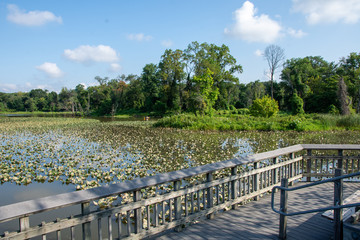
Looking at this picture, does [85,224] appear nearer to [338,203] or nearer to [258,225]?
[258,225]

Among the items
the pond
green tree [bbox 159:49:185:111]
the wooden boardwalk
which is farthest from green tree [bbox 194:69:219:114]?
the wooden boardwalk

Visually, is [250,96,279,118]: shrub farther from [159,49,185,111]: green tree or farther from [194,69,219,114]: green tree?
[159,49,185,111]: green tree

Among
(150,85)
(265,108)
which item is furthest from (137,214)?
(150,85)

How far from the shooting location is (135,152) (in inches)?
490

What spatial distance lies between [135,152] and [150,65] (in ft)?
182

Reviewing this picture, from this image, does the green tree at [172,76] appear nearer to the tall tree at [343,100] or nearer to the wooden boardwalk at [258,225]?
the tall tree at [343,100]

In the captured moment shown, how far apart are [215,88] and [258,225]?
124 feet

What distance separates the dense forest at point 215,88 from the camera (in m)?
34.5

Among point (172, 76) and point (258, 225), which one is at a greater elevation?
point (172, 76)

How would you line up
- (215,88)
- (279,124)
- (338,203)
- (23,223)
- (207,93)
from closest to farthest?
(23,223), (338,203), (279,124), (207,93), (215,88)

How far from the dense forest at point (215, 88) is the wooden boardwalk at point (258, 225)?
27776 mm

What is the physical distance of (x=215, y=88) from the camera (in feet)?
134

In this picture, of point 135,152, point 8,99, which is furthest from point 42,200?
point 8,99

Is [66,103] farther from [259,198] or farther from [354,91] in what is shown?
[259,198]
